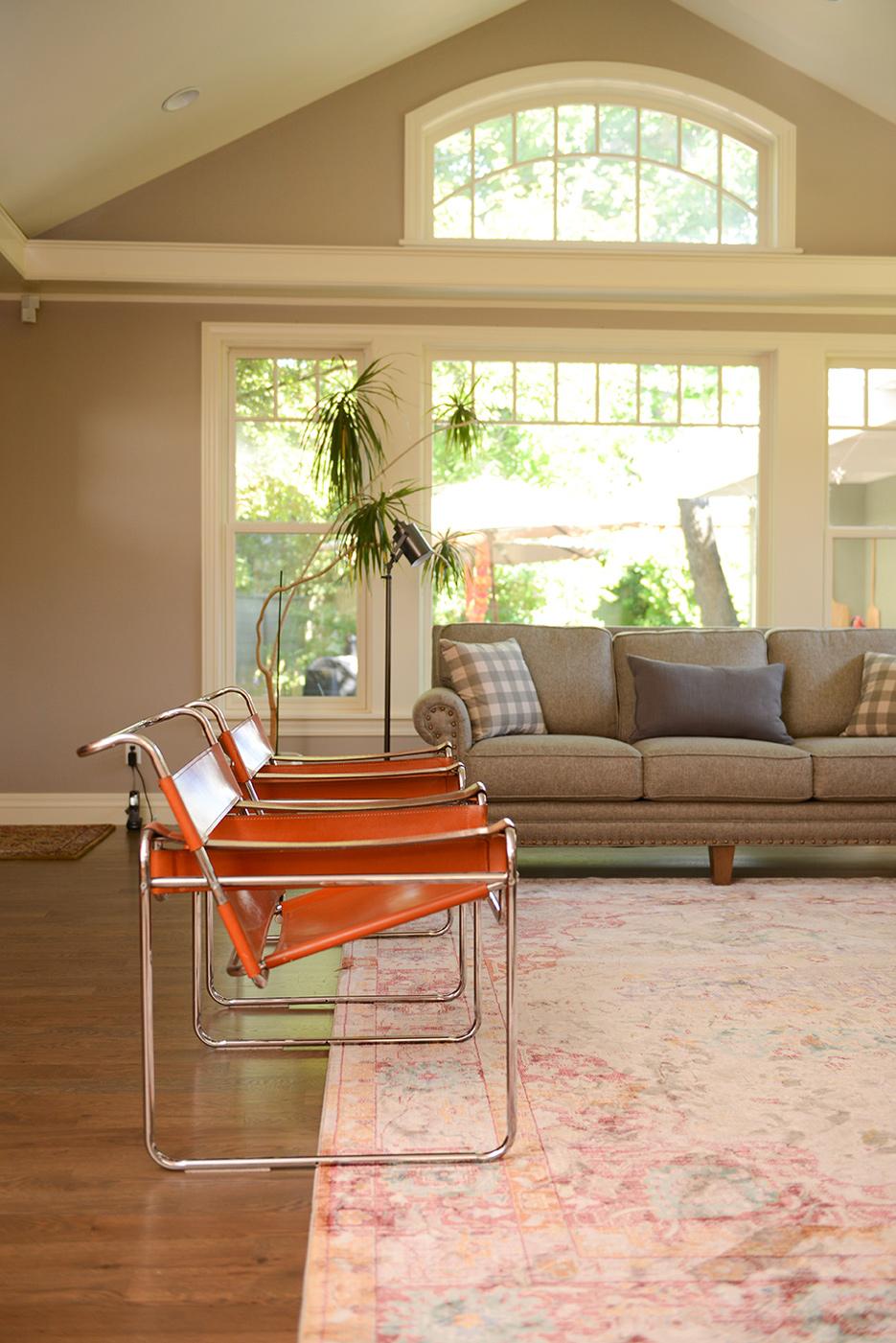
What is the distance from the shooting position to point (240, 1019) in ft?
9.64

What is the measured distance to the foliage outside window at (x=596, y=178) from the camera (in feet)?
20.2

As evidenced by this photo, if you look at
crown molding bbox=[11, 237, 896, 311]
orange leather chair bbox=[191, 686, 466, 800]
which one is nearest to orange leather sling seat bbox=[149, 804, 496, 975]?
orange leather chair bbox=[191, 686, 466, 800]


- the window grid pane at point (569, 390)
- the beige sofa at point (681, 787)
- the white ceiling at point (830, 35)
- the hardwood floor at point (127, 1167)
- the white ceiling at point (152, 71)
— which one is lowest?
the hardwood floor at point (127, 1167)

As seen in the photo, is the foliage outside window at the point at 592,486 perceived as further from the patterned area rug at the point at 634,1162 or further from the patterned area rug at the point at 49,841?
the patterned area rug at the point at 634,1162

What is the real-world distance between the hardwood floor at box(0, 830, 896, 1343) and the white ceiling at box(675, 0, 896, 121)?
15.5ft

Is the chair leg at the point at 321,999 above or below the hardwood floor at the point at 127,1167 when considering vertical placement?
above

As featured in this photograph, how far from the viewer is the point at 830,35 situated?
568 centimetres

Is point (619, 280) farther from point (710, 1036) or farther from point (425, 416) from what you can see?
point (710, 1036)

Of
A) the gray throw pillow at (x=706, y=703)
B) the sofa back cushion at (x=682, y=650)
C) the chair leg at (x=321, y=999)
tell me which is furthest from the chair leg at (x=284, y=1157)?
the sofa back cushion at (x=682, y=650)

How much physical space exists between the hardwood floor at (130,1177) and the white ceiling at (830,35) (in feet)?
16.2

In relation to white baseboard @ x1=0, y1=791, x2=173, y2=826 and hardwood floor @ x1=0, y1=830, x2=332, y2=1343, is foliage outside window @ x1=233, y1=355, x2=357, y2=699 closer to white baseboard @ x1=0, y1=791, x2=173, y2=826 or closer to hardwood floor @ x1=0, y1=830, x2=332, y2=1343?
white baseboard @ x1=0, y1=791, x2=173, y2=826

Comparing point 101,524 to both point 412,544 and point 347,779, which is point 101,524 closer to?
point 412,544

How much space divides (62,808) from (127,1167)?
4135mm

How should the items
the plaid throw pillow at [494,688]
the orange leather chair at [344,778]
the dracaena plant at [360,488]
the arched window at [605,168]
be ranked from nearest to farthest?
the orange leather chair at [344,778] → the plaid throw pillow at [494,688] → the dracaena plant at [360,488] → the arched window at [605,168]
